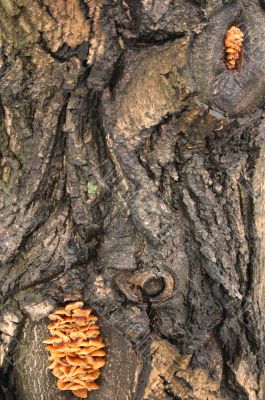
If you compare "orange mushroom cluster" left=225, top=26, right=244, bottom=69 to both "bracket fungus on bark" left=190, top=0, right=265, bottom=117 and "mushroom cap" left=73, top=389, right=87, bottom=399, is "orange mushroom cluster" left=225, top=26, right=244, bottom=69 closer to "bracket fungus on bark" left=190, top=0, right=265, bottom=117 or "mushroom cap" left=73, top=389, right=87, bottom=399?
"bracket fungus on bark" left=190, top=0, right=265, bottom=117

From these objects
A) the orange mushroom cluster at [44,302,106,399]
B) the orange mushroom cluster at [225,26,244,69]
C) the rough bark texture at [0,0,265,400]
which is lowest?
the orange mushroom cluster at [44,302,106,399]

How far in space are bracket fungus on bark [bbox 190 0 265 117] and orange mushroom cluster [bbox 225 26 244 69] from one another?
0.05 ft

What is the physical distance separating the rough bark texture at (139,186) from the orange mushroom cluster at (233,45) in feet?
0.09

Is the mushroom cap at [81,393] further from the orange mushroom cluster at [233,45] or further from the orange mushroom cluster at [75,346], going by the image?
the orange mushroom cluster at [233,45]

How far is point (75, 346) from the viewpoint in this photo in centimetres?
240

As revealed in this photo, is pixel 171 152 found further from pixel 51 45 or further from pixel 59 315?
pixel 59 315

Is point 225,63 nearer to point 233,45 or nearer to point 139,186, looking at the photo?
point 233,45

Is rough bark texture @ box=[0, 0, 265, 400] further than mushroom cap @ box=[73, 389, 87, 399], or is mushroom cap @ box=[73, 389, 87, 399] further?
mushroom cap @ box=[73, 389, 87, 399]

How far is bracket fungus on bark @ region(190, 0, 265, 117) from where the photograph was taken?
224 centimetres

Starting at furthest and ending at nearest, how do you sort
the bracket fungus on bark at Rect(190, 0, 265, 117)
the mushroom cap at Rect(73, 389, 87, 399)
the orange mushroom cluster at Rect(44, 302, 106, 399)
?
the mushroom cap at Rect(73, 389, 87, 399)
the orange mushroom cluster at Rect(44, 302, 106, 399)
the bracket fungus on bark at Rect(190, 0, 265, 117)

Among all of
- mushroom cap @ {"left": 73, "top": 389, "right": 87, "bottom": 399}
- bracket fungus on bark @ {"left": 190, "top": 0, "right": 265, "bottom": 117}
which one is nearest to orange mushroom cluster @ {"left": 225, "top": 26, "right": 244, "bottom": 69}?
bracket fungus on bark @ {"left": 190, "top": 0, "right": 265, "bottom": 117}

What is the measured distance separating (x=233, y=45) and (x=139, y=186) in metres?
0.67

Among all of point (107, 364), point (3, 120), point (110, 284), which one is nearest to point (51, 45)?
point (3, 120)

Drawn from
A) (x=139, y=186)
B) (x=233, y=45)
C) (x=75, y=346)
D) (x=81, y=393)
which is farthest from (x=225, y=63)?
(x=81, y=393)
